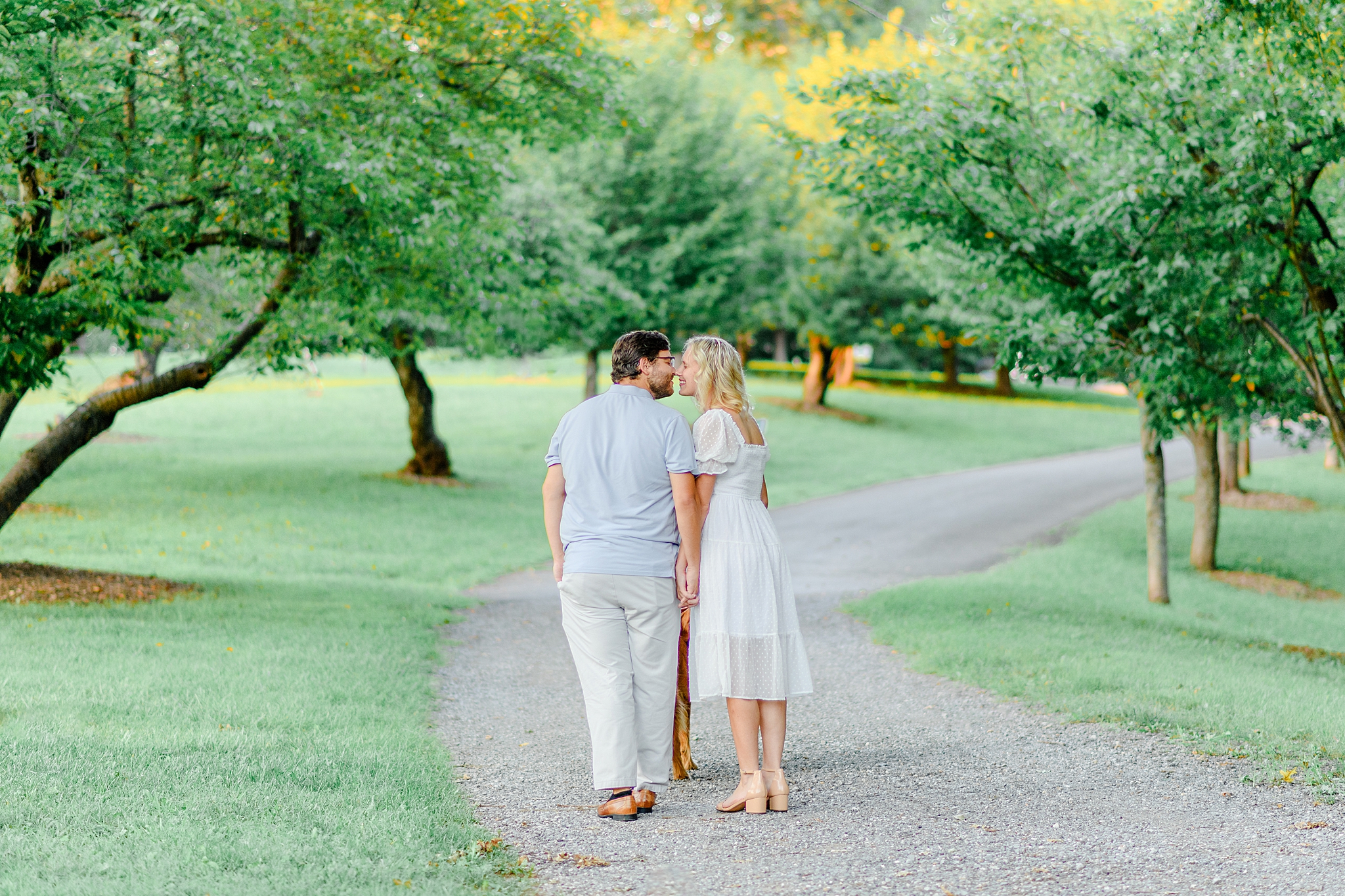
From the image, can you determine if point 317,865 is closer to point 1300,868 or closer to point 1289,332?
point 1300,868

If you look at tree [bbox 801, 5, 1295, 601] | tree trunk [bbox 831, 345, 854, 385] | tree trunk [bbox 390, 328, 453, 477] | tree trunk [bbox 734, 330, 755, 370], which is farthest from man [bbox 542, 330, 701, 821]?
tree trunk [bbox 831, 345, 854, 385]

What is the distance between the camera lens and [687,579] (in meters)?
4.74

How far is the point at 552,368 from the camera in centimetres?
2517

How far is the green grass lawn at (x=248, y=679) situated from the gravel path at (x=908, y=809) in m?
0.38

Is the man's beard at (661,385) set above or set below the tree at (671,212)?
below

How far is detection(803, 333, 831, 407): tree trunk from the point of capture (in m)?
36.1

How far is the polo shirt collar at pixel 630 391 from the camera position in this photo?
4.75 metres

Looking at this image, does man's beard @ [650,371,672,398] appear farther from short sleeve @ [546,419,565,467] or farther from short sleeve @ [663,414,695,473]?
short sleeve @ [546,419,565,467]

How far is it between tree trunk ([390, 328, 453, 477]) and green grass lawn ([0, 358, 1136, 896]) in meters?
1.05

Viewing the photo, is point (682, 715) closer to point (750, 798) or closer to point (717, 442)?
point (750, 798)

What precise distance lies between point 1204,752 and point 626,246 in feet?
64.2

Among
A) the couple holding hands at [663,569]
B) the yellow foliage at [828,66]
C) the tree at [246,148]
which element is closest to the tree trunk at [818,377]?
the yellow foliage at [828,66]

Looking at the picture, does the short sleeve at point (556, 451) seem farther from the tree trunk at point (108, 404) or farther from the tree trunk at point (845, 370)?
the tree trunk at point (845, 370)

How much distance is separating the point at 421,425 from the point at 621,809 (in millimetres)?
16833
